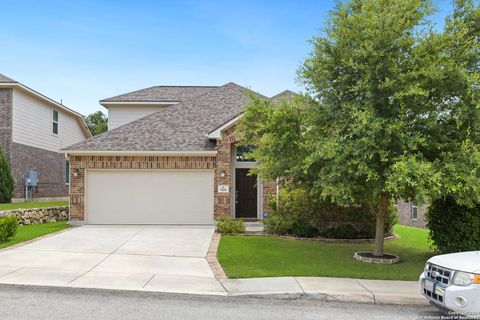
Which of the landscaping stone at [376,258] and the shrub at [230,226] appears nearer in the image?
the landscaping stone at [376,258]

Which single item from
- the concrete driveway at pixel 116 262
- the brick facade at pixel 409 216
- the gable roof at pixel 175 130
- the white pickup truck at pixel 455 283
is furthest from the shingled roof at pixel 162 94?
the white pickup truck at pixel 455 283

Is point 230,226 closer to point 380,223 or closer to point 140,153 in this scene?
point 140,153

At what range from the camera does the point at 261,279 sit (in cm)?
850

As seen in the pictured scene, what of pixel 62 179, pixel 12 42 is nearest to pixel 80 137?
pixel 62 179

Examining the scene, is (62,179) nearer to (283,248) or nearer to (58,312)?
(283,248)

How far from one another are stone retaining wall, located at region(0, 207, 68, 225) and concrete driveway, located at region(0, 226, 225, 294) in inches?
153

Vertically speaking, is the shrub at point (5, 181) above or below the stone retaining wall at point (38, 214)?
above

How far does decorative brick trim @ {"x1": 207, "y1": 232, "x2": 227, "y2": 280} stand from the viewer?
8953mm

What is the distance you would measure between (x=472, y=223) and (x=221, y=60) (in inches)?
614

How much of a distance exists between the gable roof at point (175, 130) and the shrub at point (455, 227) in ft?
26.8

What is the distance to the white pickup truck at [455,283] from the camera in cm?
561

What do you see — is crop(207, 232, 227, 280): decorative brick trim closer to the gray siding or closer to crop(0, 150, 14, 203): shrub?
crop(0, 150, 14, 203): shrub

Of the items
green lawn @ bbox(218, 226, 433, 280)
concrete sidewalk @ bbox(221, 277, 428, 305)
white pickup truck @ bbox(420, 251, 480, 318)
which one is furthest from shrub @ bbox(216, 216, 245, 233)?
white pickup truck @ bbox(420, 251, 480, 318)

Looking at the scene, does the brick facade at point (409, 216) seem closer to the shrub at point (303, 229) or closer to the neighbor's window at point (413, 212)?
the neighbor's window at point (413, 212)
